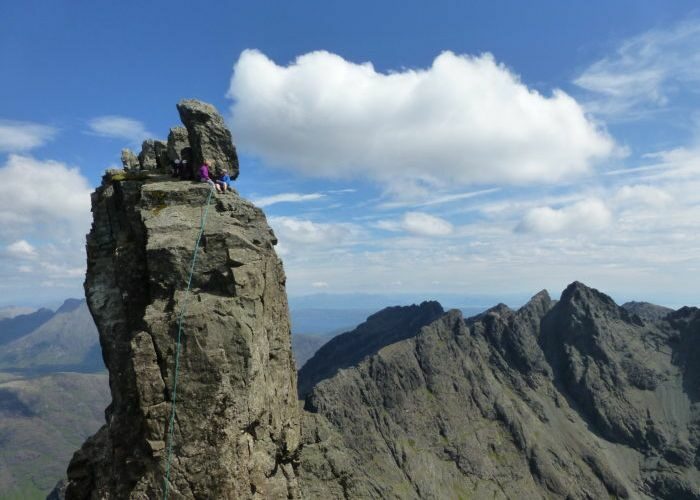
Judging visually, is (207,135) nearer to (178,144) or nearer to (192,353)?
(178,144)

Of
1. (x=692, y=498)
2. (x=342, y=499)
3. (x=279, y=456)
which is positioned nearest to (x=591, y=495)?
Result: (x=692, y=498)

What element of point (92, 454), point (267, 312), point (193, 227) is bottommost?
point (92, 454)

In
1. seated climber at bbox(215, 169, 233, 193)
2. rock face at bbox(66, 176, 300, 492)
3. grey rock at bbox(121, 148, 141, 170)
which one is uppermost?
grey rock at bbox(121, 148, 141, 170)

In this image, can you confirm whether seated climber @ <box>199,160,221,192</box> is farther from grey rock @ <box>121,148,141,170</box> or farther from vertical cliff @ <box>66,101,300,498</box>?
grey rock @ <box>121,148,141,170</box>

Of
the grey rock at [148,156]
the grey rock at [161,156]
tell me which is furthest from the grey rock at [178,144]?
the grey rock at [148,156]

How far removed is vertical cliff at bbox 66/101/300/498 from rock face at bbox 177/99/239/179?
0.21m

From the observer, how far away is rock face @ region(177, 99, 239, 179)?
1010 inches

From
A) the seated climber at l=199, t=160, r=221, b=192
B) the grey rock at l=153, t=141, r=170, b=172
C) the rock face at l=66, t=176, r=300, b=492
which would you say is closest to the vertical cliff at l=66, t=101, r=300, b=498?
the rock face at l=66, t=176, r=300, b=492

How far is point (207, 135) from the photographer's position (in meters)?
26.1

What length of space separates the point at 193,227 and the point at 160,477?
31.1 feet

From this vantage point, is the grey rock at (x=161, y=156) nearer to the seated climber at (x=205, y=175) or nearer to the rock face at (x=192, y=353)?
the rock face at (x=192, y=353)

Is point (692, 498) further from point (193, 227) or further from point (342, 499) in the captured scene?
point (193, 227)

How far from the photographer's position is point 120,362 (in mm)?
21500

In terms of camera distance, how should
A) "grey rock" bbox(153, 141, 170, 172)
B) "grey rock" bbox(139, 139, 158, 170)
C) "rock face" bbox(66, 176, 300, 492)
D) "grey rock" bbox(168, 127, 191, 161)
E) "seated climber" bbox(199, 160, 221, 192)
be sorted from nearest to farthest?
"rock face" bbox(66, 176, 300, 492)
"seated climber" bbox(199, 160, 221, 192)
"grey rock" bbox(168, 127, 191, 161)
"grey rock" bbox(153, 141, 170, 172)
"grey rock" bbox(139, 139, 158, 170)
